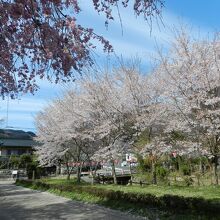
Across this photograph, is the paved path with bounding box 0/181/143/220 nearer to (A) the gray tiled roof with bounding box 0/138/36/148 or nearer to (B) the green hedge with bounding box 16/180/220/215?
(B) the green hedge with bounding box 16/180/220/215

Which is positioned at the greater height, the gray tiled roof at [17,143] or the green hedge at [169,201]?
the gray tiled roof at [17,143]

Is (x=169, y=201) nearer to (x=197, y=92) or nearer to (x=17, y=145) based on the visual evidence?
(x=197, y=92)

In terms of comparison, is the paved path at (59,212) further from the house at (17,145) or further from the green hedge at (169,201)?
the house at (17,145)

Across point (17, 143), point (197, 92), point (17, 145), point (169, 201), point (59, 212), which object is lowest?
point (59, 212)

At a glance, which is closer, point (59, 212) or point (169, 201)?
point (169, 201)

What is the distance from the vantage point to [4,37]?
600 cm

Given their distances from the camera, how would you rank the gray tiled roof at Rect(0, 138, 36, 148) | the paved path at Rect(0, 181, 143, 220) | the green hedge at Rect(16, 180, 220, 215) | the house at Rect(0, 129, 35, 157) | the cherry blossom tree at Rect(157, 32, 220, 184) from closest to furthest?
1. the green hedge at Rect(16, 180, 220, 215)
2. the paved path at Rect(0, 181, 143, 220)
3. the cherry blossom tree at Rect(157, 32, 220, 184)
4. the gray tiled roof at Rect(0, 138, 36, 148)
5. the house at Rect(0, 129, 35, 157)

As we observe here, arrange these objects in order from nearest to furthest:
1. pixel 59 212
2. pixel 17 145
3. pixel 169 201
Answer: pixel 169 201 < pixel 59 212 < pixel 17 145

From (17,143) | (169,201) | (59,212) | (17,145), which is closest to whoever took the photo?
(169,201)

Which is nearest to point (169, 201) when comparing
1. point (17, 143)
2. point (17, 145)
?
point (17, 145)

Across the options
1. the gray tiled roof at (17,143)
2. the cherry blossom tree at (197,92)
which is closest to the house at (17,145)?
the gray tiled roof at (17,143)

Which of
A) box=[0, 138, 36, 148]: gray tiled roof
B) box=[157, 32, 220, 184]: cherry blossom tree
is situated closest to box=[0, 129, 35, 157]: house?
box=[0, 138, 36, 148]: gray tiled roof

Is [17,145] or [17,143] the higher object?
[17,143]

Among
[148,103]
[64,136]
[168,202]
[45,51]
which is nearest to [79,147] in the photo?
[64,136]
